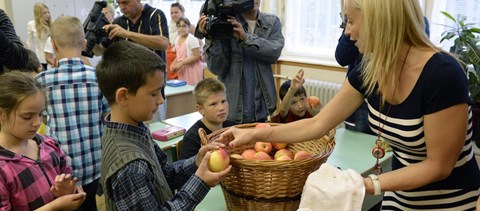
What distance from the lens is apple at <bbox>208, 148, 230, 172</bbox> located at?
1.15m

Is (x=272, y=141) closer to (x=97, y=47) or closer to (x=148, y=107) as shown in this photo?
(x=148, y=107)

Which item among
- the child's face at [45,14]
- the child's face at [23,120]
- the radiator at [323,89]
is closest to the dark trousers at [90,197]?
the child's face at [23,120]

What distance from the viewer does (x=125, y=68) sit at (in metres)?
1.13

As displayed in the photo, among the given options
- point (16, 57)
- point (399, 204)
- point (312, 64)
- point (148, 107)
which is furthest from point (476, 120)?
point (16, 57)

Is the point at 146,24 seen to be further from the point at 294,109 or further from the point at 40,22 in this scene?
the point at 40,22

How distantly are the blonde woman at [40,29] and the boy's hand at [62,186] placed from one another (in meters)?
4.19

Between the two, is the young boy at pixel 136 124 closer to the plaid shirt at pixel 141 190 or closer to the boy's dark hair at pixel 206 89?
the plaid shirt at pixel 141 190

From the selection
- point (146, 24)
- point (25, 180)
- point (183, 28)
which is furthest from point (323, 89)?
point (25, 180)

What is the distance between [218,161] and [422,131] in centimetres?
58

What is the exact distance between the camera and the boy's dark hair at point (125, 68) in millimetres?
1129

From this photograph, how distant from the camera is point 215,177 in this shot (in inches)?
44.8

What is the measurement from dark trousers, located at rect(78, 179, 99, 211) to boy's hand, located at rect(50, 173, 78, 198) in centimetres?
67

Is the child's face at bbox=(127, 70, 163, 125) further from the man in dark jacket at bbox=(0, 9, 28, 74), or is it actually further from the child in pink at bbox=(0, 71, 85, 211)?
the man in dark jacket at bbox=(0, 9, 28, 74)

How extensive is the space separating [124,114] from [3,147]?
0.48m
